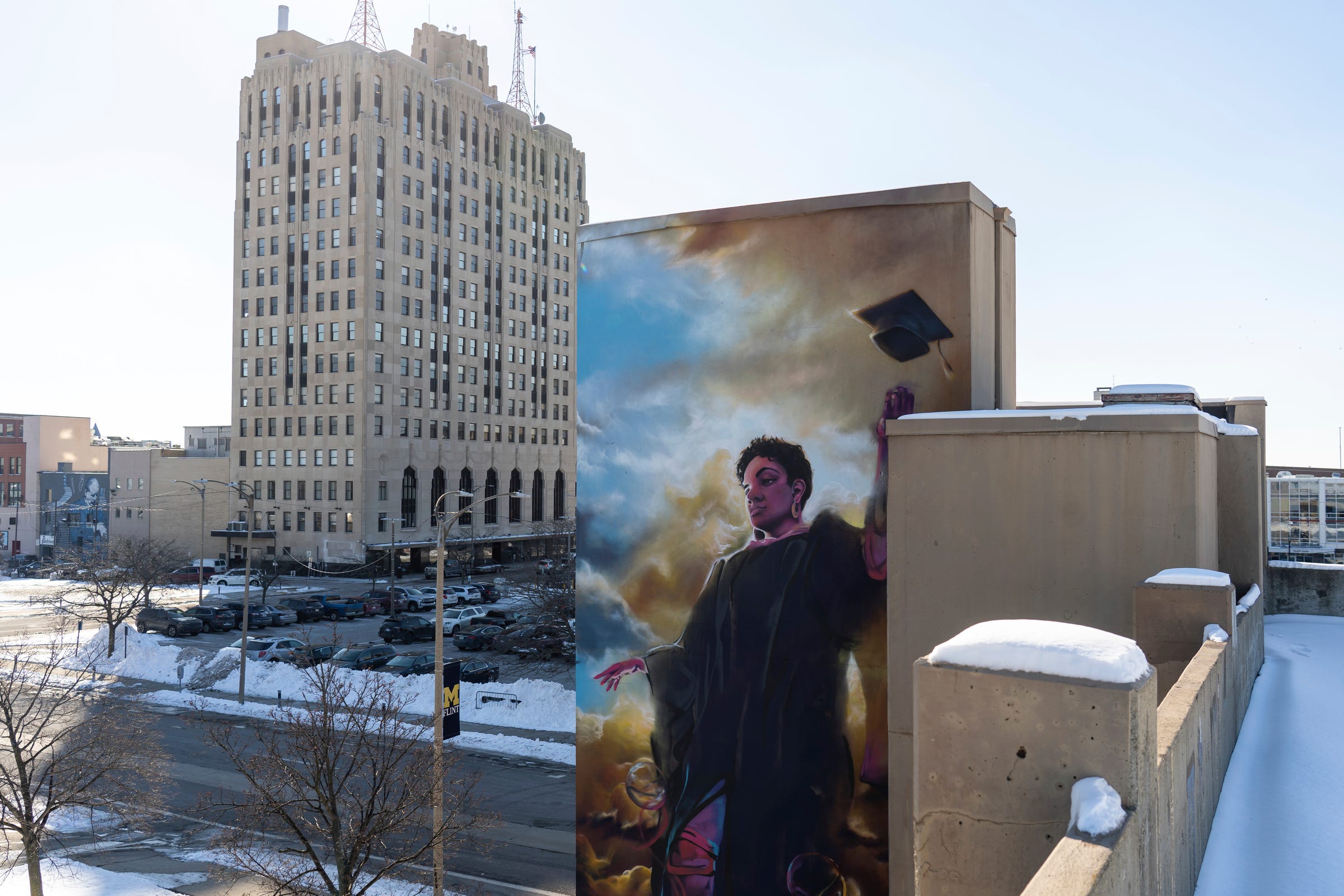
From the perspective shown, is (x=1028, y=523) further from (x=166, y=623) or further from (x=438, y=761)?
(x=166, y=623)

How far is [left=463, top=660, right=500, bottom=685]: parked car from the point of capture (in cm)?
3466

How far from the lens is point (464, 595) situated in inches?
2205

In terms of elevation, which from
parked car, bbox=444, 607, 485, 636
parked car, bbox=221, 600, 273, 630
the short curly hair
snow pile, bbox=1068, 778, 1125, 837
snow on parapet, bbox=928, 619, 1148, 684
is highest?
the short curly hair

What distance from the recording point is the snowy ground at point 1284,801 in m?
5.94

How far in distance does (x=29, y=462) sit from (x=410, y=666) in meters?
83.5

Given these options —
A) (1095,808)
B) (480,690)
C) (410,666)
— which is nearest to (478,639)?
(410,666)

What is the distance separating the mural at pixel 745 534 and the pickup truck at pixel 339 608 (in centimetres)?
4204

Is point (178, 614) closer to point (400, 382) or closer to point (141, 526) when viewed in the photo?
point (400, 382)

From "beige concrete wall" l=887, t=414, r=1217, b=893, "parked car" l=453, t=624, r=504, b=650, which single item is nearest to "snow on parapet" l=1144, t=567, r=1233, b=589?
"beige concrete wall" l=887, t=414, r=1217, b=893

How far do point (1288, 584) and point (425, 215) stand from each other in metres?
69.9

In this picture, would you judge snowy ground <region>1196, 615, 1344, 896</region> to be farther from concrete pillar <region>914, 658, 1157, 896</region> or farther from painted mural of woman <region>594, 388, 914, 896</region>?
painted mural of woman <region>594, 388, 914, 896</region>

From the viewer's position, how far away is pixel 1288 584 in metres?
20.4

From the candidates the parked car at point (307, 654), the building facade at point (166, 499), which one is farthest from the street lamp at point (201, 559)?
the parked car at point (307, 654)

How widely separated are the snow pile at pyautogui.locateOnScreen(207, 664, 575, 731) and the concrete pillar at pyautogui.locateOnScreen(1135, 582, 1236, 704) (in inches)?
938
